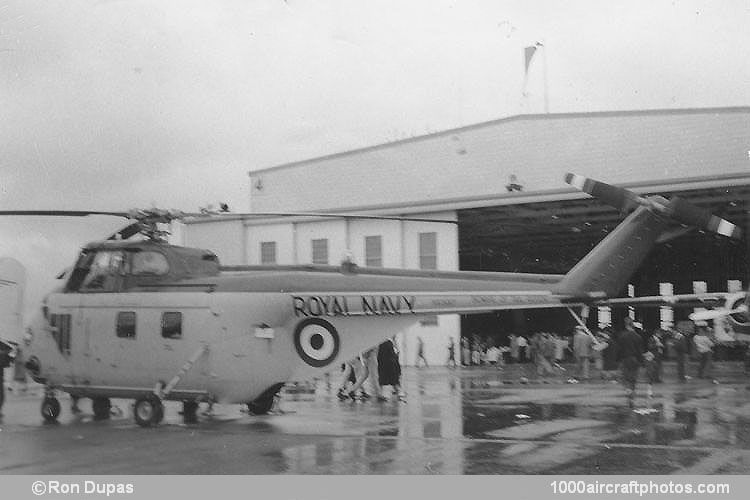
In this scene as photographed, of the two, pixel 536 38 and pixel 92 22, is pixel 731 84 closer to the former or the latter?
pixel 536 38

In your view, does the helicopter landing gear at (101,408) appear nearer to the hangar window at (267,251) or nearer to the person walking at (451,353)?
the hangar window at (267,251)

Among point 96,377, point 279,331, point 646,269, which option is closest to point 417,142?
point 279,331

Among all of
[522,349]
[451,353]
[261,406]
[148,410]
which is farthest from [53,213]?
[522,349]

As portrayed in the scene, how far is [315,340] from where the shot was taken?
Answer: 10.8m

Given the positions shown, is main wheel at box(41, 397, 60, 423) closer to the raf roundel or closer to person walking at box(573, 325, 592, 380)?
the raf roundel

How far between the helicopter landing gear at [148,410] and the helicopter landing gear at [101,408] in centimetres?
144

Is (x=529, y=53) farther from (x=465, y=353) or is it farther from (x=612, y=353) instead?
(x=465, y=353)

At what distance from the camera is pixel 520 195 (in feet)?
46.7

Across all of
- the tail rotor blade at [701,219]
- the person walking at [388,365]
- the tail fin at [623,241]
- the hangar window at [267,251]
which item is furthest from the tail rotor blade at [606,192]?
the hangar window at [267,251]

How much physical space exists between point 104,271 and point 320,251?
3.80 meters

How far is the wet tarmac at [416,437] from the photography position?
8.34 meters
